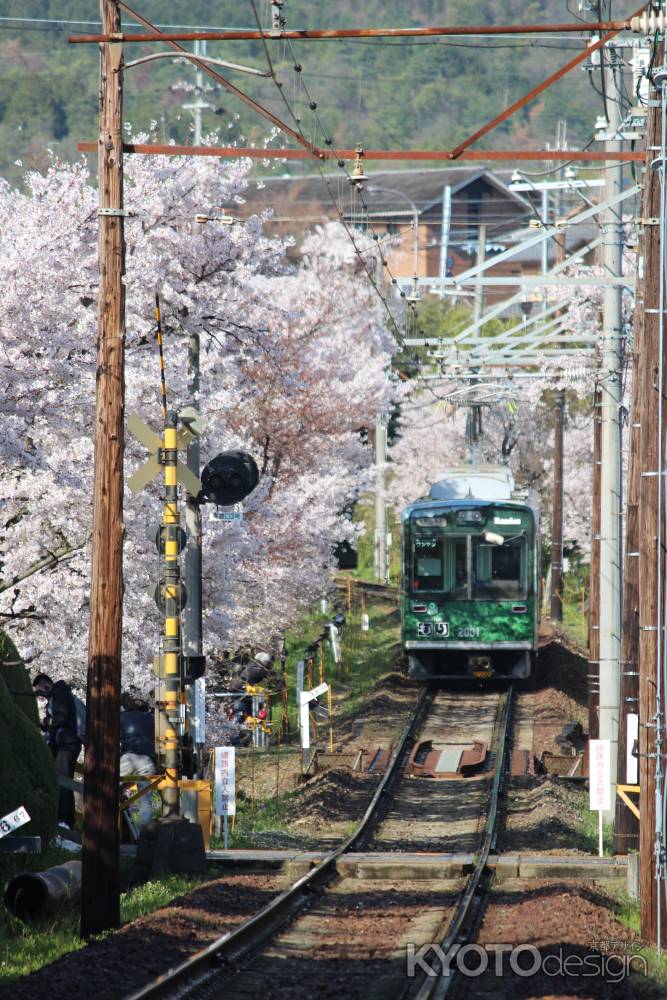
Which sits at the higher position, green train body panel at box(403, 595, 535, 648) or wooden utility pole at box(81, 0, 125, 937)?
wooden utility pole at box(81, 0, 125, 937)

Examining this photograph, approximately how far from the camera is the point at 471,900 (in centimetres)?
1364

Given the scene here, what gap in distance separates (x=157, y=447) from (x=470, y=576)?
14.4m

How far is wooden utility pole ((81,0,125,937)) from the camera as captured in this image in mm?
12336

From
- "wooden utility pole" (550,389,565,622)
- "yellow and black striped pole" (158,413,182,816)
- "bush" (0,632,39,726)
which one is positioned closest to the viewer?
"yellow and black striped pole" (158,413,182,816)

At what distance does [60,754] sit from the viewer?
1647 cm

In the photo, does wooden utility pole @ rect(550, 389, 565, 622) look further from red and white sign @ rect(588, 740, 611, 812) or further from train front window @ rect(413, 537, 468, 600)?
red and white sign @ rect(588, 740, 611, 812)

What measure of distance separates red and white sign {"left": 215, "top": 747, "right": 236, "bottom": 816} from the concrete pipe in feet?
12.3

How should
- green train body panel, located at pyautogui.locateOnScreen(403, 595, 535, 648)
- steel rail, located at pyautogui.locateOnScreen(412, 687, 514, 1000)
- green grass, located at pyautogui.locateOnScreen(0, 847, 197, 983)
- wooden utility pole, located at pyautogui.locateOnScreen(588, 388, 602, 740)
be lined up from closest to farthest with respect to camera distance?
steel rail, located at pyautogui.locateOnScreen(412, 687, 514, 1000), green grass, located at pyautogui.locateOnScreen(0, 847, 197, 983), wooden utility pole, located at pyautogui.locateOnScreen(588, 388, 602, 740), green train body panel, located at pyautogui.locateOnScreen(403, 595, 535, 648)

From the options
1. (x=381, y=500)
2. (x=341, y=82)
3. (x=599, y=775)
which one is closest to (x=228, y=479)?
(x=599, y=775)

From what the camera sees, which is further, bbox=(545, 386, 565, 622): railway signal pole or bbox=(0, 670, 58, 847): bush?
bbox=(545, 386, 565, 622): railway signal pole

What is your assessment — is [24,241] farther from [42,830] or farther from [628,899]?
[628,899]

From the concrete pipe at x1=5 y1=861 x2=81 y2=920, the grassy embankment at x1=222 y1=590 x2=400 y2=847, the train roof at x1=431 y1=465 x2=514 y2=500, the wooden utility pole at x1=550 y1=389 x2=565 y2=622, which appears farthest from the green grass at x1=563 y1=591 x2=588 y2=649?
the concrete pipe at x1=5 y1=861 x2=81 y2=920

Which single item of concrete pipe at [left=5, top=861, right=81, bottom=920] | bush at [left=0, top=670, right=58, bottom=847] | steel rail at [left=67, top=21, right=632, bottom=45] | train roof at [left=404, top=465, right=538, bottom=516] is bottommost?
concrete pipe at [left=5, top=861, right=81, bottom=920]

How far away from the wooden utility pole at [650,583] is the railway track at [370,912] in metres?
1.54
